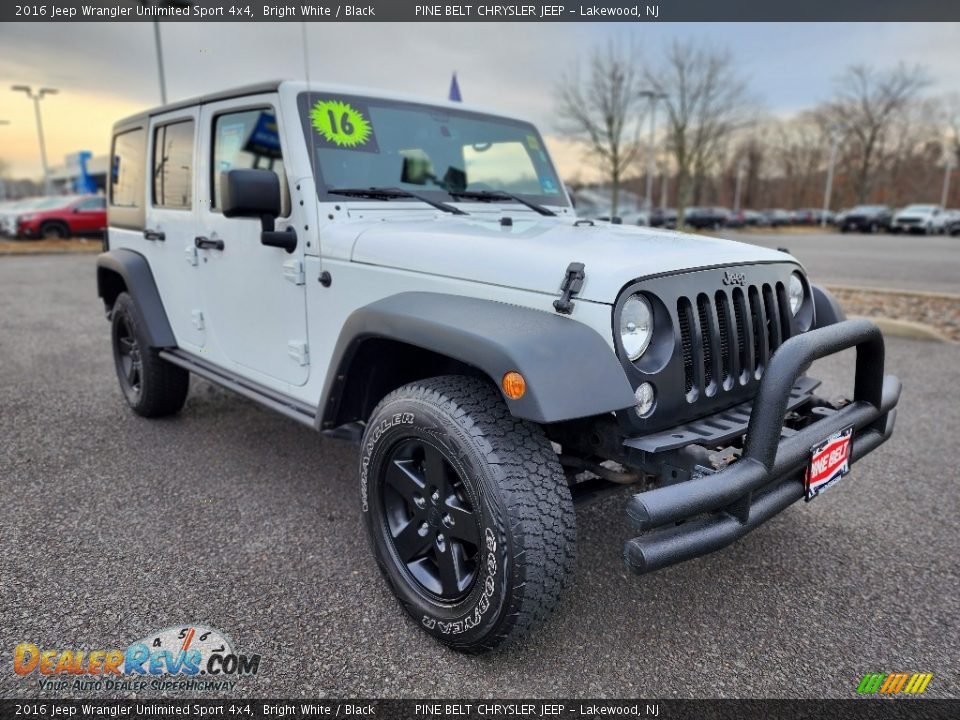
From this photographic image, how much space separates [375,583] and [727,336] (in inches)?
63.7

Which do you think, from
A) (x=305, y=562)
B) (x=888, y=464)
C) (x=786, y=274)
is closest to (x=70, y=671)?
(x=305, y=562)

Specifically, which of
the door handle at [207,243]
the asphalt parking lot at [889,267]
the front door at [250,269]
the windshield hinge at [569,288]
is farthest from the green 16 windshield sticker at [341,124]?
the asphalt parking lot at [889,267]

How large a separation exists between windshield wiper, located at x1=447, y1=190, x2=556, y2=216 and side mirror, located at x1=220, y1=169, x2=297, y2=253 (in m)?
0.85

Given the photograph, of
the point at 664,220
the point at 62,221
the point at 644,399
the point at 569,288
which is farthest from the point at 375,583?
the point at 664,220

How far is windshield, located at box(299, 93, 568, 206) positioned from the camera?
287 centimetres

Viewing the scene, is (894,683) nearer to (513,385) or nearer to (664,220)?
(513,385)

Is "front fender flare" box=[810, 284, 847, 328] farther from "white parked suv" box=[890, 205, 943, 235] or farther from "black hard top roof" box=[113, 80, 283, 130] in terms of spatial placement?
"white parked suv" box=[890, 205, 943, 235]

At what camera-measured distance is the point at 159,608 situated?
95.1 inches

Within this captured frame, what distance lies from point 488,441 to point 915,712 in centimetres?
152

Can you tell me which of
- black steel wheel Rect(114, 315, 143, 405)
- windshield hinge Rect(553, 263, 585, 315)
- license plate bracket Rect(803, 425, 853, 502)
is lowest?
black steel wheel Rect(114, 315, 143, 405)

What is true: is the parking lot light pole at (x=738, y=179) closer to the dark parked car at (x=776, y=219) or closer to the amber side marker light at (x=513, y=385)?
the dark parked car at (x=776, y=219)

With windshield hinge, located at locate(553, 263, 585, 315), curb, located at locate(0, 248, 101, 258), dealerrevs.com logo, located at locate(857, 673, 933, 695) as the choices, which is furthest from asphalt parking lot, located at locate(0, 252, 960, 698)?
curb, located at locate(0, 248, 101, 258)

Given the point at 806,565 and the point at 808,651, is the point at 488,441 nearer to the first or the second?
the point at 808,651

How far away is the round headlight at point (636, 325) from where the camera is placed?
2.00 metres
